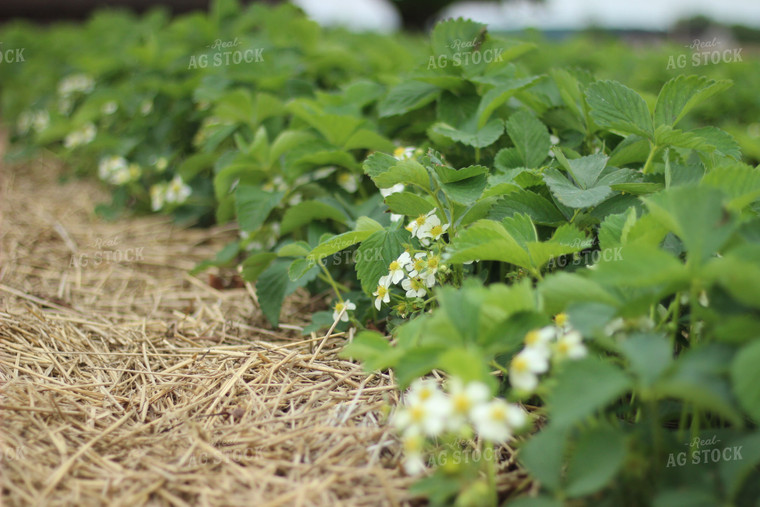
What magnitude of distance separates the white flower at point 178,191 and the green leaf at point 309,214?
0.79 meters

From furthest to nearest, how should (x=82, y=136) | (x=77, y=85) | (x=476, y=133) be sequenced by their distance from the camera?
(x=77, y=85) → (x=82, y=136) → (x=476, y=133)

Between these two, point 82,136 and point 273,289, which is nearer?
point 273,289

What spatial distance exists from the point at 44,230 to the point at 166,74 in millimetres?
887

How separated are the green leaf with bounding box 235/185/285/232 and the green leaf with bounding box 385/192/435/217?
53cm

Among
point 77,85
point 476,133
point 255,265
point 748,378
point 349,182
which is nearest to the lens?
point 748,378

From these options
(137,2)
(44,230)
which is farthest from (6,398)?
(137,2)

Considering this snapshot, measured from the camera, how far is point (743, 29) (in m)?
16.6

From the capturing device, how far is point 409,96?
163 cm

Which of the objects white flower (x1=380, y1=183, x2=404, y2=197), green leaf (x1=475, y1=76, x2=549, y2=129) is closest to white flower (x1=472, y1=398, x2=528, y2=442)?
white flower (x1=380, y1=183, x2=404, y2=197)

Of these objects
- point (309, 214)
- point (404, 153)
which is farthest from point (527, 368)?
point (309, 214)

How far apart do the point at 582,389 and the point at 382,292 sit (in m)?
0.59

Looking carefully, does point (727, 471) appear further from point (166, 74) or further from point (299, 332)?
point (166, 74)

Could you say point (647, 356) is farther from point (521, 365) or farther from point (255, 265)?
point (255, 265)

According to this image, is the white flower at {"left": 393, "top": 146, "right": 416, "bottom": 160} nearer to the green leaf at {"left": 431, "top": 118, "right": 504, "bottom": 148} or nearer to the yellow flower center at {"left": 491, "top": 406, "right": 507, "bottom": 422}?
the green leaf at {"left": 431, "top": 118, "right": 504, "bottom": 148}
